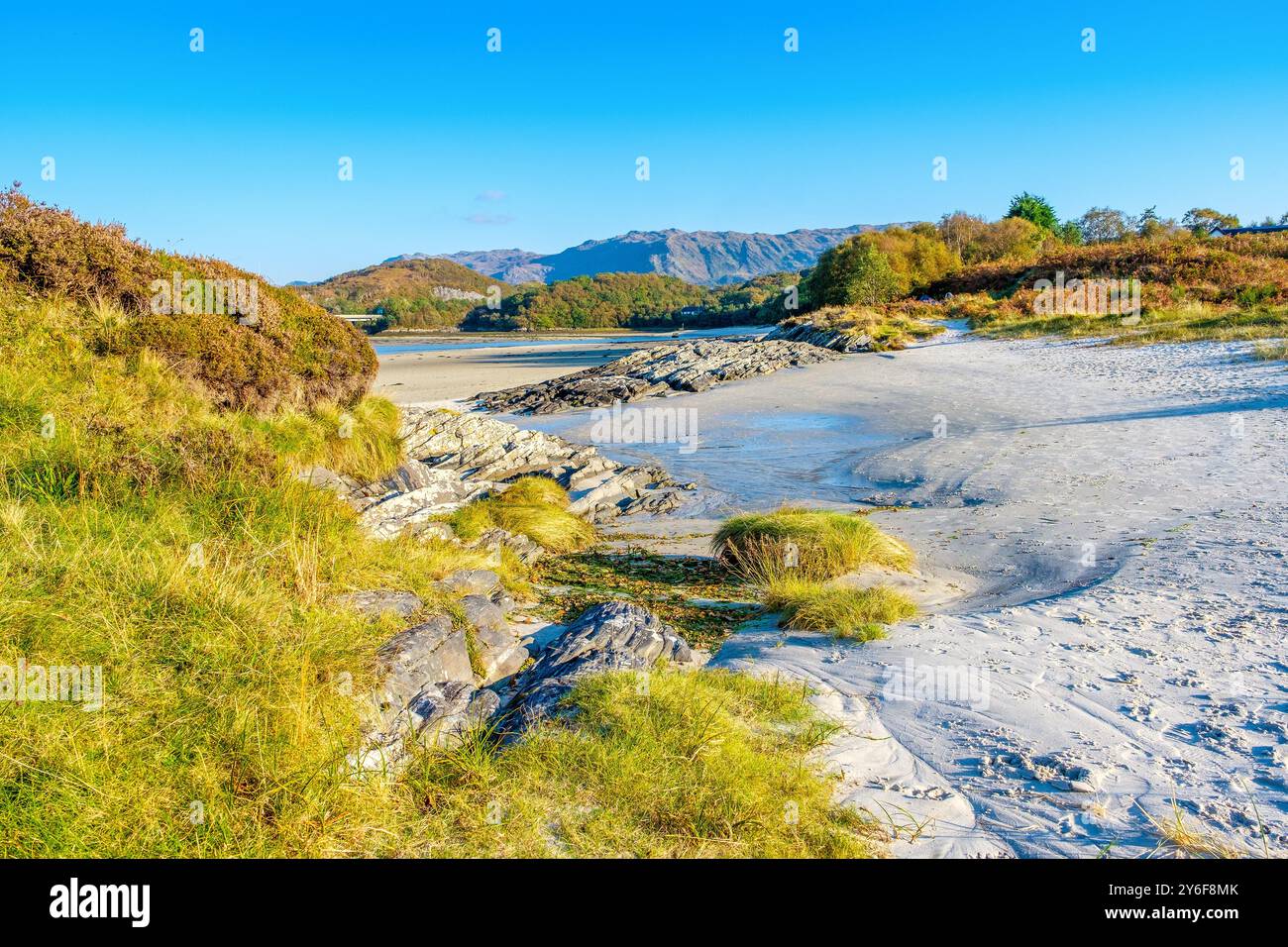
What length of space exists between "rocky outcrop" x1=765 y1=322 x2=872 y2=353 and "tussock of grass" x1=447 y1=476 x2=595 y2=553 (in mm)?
25342

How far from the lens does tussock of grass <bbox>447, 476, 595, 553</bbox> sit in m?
8.48

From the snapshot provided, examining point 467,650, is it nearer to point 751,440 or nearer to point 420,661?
point 420,661

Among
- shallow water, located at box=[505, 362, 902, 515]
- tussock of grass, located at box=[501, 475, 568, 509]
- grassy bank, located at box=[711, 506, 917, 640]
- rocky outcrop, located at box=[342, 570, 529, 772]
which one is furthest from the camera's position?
shallow water, located at box=[505, 362, 902, 515]

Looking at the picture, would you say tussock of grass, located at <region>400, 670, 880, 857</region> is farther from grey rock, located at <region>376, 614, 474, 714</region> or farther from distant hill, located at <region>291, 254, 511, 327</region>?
distant hill, located at <region>291, 254, 511, 327</region>

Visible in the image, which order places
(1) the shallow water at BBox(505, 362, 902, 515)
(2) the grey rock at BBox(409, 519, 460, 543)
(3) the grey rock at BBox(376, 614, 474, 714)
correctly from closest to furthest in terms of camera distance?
(3) the grey rock at BBox(376, 614, 474, 714), (2) the grey rock at BBox(409, 519, 460, 543), (1) the shallow water at BBox(505, 362, 902, 515)

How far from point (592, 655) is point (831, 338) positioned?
33794 mm

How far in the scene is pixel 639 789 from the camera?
133 inches

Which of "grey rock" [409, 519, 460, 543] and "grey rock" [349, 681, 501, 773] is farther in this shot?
"grey rock" [409, 519, 460, 543]

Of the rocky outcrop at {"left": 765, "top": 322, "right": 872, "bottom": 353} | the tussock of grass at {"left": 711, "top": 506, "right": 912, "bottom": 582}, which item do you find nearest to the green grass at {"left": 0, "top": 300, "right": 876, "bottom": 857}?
the tussock of grass at {"left": 711, "top": 506, "right": 912, "bottom": 582}

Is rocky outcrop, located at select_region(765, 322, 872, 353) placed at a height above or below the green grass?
above

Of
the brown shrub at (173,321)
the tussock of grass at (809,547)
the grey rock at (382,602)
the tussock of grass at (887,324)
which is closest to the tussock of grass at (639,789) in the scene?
the grey rock at (382,602)

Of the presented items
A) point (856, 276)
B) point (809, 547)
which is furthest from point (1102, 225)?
point (809, 547)
